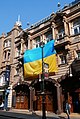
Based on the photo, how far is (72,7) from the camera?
22.9m

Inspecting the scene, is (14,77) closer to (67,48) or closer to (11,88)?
(11,88)

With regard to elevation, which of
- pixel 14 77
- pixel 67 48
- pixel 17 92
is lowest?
pixel 17 92

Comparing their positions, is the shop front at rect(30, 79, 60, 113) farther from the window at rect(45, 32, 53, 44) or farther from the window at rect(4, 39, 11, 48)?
the window at rect(4, 39, 11, 48)

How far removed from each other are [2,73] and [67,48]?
1544cm

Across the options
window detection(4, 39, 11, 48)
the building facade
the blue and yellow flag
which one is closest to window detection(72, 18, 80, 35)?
the building facade

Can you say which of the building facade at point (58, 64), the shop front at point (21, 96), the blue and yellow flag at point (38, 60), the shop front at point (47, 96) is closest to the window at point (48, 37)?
the building facade at point (58, 64)

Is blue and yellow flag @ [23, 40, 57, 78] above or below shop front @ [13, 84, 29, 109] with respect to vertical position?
above

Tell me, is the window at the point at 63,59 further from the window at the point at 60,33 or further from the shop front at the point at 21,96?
the shop front at the point at 21,96

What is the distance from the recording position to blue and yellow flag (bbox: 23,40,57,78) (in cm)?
2145

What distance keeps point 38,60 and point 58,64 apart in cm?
305

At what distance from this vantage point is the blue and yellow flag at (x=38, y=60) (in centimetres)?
2145

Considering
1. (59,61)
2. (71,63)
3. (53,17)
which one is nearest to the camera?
(71,63)

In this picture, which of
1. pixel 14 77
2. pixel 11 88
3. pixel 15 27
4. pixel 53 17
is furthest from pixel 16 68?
pixel 53 17

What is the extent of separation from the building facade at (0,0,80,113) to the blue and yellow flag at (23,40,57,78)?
0.73 m
